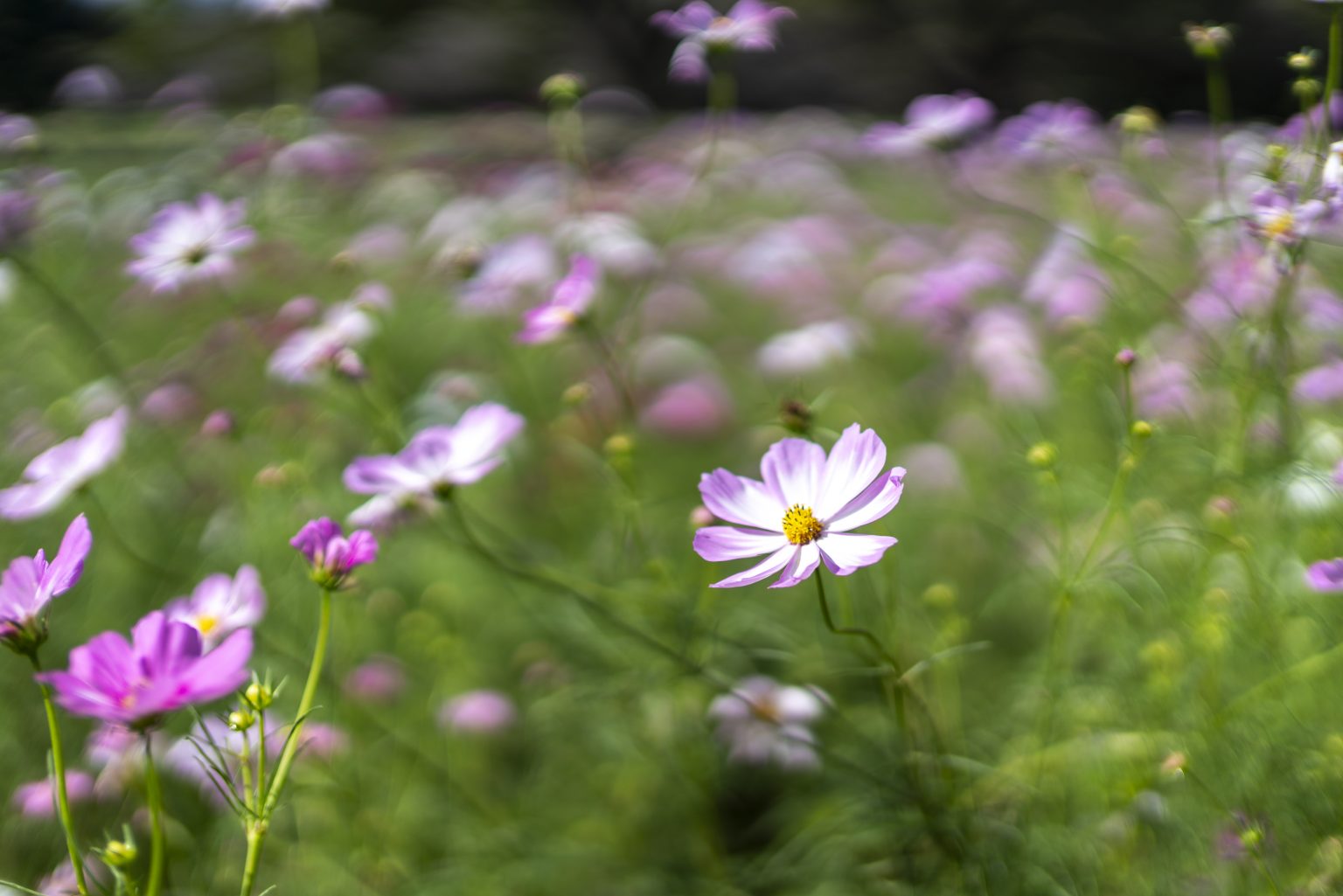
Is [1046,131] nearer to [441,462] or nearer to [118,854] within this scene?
[441,462]

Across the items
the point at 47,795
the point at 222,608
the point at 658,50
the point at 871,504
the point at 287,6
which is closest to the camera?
the point at 871,504

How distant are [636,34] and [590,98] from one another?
864 mm

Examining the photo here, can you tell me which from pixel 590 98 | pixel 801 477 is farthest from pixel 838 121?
pixel 801 477

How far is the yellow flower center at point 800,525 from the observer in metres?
0.68

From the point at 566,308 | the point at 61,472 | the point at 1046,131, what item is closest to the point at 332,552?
the point at 566,308

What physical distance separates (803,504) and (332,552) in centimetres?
33

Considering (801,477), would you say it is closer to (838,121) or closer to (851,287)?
(851,287)

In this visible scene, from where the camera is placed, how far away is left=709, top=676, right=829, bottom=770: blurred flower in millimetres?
1127

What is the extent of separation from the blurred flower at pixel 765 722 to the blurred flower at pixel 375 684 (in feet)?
1.45

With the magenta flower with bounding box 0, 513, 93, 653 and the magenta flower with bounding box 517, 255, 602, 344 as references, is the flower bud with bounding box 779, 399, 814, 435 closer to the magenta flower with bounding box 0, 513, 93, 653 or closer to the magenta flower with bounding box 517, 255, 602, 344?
the magenta flower with bounding box 517, 255, 602, 344


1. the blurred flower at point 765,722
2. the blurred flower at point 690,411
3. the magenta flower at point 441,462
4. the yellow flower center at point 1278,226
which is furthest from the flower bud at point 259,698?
the blurred flower at point 690,411

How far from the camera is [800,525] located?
0.68 meters

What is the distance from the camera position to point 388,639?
155cm

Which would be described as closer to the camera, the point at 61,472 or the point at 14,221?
the point at 61,472
